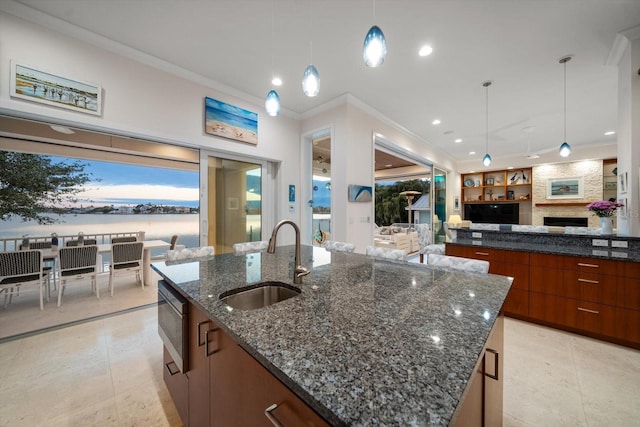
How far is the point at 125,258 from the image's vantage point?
3623 millimetres

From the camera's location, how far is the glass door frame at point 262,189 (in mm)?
3355

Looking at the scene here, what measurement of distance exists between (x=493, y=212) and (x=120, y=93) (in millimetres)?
9122

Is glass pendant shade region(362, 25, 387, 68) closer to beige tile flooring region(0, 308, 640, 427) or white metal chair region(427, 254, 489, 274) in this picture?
white metal chair region(427, 254, 489, 274)

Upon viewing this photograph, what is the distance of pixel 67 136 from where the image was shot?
2.76 m

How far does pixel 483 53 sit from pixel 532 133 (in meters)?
3.90

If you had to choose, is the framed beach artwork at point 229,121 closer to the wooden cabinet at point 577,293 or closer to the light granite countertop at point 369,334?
the light granite countertop at point 369,334

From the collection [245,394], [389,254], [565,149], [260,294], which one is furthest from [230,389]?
[565,149]

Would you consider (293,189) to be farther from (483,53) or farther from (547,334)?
(547,334)

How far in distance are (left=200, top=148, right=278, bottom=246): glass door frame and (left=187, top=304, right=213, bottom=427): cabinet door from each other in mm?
2418

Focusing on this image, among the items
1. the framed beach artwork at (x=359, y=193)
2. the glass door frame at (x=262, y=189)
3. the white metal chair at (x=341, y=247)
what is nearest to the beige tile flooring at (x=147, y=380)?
the glass door frame at (x=262, y=189)

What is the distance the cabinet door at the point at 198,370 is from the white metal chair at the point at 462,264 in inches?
63.7

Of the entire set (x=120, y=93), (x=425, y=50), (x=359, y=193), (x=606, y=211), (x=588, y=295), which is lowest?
(x=588, y=295)

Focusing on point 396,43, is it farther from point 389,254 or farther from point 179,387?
point 179,387

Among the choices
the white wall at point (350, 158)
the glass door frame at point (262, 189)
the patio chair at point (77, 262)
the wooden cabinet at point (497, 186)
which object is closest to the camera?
the patio chair at point (77, 262)
